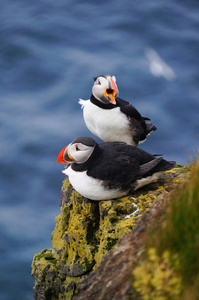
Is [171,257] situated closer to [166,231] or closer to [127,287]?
[166,231]

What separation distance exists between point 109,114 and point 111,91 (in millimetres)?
370

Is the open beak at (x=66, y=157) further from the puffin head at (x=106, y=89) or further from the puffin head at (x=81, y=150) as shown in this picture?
the puffin head at (x=106, y=89)

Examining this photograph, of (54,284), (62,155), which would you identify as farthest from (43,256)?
(62,155)

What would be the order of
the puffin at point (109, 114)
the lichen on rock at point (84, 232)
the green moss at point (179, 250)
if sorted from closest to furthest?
the green moss at point (179, 250) < the lichen on rock at point (84, 232) < the puffin at point (109, 114)

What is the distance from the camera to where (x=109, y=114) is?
26.9ft

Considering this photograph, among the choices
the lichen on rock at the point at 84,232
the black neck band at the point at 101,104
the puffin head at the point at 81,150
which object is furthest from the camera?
the black neck band at the point at 101,104

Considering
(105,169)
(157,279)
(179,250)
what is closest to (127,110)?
(105,169)

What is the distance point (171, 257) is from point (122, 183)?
2.88 meters

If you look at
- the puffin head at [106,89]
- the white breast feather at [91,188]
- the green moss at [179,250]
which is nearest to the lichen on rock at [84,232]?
the white breast feather at [91,188]

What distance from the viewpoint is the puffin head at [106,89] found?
795cm

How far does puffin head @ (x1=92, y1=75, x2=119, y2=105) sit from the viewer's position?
795 centimetres

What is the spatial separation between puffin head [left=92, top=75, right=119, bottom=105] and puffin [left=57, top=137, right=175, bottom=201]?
1434mm

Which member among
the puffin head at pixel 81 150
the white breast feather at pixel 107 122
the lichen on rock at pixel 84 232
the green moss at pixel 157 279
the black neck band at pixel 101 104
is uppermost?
the black neck band at pixel 101 104

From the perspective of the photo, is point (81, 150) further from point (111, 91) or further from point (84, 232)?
point (111, 91)
